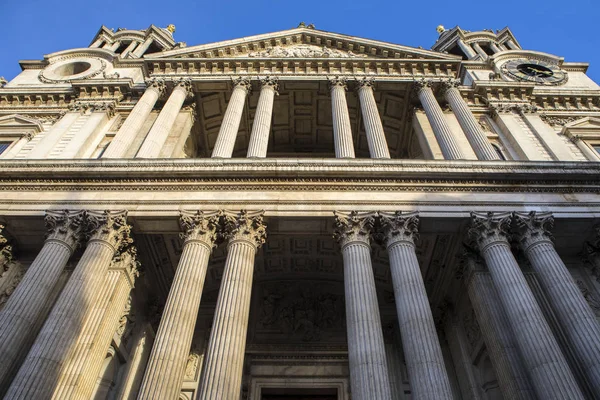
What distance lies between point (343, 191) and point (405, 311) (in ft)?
15.3

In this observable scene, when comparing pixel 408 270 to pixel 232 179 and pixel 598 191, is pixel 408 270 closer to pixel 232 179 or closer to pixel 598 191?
pixel 232 179

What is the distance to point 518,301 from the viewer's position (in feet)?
39.2

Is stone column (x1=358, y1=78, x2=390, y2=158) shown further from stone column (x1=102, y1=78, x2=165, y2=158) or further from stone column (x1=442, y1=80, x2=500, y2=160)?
stone column (x1=102, y1=78, x2=165, y2=158)

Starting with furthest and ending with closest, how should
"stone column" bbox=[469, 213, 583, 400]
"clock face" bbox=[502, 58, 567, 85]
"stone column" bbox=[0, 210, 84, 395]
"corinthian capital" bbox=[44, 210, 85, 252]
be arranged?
"clock face" bbox=[502, 58, 567, 85] < "corinthian capital" bbox=[44, 210, 85, 252] < "stone column" bbox=[0, 210, 84, 395] < "stone column" bbox=[469, 213, 583, 400]

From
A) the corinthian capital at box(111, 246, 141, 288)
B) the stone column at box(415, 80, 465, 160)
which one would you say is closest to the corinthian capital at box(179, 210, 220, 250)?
the corinthian capital at box(111, 246, 141, 288)

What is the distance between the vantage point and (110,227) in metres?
14.0

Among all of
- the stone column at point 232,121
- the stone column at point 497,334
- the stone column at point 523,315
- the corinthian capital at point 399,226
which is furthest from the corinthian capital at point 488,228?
the stone column at point 232,121

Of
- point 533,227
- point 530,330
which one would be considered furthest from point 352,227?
point 533,227

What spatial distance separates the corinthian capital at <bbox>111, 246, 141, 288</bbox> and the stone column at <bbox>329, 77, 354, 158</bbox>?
8145 mm

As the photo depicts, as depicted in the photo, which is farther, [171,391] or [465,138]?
[465,138]

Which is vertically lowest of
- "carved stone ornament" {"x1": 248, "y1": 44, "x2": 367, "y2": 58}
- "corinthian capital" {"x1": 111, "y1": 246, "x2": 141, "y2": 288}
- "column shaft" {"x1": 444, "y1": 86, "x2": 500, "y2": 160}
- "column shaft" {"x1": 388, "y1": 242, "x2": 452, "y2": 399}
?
"column shaft" {"x1": 388, "y1": 242, "x2": 452, "y2": 399}

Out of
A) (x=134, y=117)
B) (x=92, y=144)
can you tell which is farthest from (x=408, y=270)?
(x=92, y=144)

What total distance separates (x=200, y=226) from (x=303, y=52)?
1416 centimetres

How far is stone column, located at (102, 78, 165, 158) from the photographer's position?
57.6 feet
